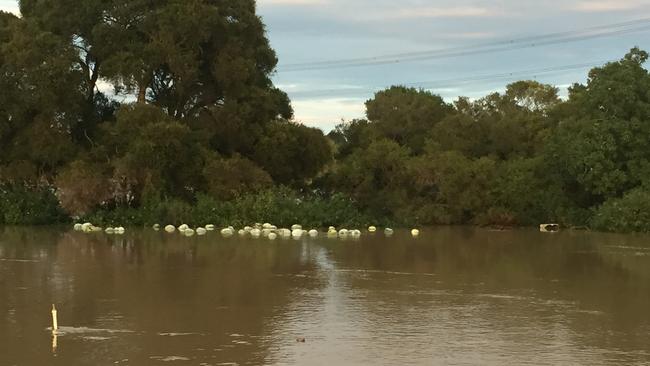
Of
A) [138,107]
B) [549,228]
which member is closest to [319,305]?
[138,107]

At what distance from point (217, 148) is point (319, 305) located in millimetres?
18852

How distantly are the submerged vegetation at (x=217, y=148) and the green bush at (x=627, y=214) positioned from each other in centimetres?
5

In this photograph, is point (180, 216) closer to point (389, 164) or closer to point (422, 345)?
point (389, 164)

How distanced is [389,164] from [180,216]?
894cm

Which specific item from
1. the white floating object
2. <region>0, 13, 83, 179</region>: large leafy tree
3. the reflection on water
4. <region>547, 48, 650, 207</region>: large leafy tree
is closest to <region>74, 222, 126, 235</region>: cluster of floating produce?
<region>0, 13, 83, 179</region>: large leafy tree

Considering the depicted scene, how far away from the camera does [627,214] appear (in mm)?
26375

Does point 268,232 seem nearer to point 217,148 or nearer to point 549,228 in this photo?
point 217,148

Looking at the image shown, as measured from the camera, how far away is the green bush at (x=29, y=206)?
88.8ft

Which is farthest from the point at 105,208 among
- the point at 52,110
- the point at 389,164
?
the point at 389,164

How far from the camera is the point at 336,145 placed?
36.2 metres

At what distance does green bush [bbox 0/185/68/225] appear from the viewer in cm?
2708

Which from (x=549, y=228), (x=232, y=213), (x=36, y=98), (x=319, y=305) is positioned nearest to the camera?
(x=319, y=305)

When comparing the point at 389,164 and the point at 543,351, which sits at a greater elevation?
the point at 389,164

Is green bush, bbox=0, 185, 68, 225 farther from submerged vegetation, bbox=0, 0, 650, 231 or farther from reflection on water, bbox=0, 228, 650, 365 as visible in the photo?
reflection on water, bbox=0, 228, 650, 365
